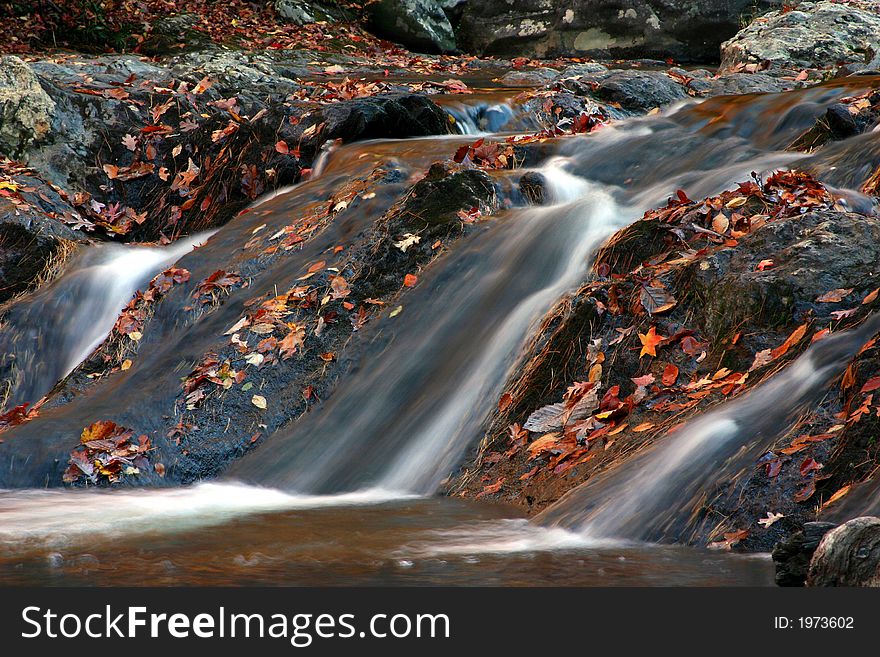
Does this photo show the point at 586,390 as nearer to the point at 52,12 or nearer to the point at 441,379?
the point at 441,379

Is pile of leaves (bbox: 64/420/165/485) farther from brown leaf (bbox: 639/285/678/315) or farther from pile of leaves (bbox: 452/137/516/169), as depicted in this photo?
pile of leaves (bbox: 452/137/516/169)

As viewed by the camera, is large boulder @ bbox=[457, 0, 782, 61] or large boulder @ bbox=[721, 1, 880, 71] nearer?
large boulder @ bbox=[721, 1, 880, 71]

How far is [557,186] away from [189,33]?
38.5 ft

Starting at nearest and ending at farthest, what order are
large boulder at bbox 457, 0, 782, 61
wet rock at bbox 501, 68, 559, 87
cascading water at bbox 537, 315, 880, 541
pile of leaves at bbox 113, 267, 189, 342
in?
1. cascading water at bbox 537, 315, 880, 541
2. pile of leaves at bbox 113, 267, 189, 342
3. wet rock at bbox 501, 68, 559, 87
4. large boulder at bbox 457, 0, 782, 61

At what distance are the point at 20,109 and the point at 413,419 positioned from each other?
6328mm

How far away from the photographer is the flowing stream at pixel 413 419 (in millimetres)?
3688

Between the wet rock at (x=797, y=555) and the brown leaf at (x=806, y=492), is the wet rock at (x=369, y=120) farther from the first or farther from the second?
the wet rock at (x=797, y=555)

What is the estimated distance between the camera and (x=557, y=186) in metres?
7.59

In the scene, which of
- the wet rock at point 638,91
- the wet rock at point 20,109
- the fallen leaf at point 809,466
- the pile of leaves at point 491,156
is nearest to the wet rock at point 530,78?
the wet rock at point 638,91

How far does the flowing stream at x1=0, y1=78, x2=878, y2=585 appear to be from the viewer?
3688 mm

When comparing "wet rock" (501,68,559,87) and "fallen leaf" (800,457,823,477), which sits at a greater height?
"fallen leaf" (800,457,823,477)

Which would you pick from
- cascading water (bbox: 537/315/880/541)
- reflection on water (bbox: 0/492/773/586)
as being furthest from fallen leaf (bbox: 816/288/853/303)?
reflection on water (bbox: 0/492/773/586)

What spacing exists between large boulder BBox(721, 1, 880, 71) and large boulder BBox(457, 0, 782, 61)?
285 centimetres

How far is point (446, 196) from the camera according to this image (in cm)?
682
